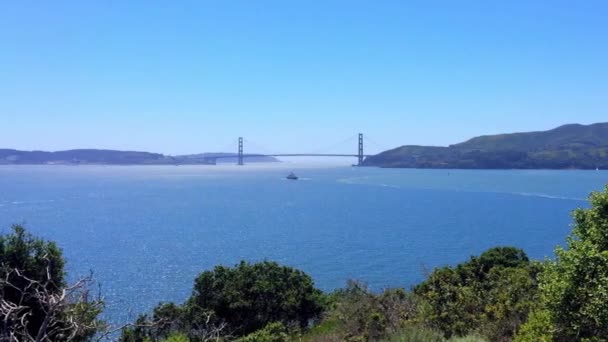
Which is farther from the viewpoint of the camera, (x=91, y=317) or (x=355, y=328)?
(x=355, y=328)

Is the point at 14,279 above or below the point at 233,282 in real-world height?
above

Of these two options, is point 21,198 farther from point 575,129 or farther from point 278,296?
point 575,129

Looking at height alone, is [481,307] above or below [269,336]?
above

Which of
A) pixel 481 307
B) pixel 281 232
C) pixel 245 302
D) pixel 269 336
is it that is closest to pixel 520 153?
pixel 281 232

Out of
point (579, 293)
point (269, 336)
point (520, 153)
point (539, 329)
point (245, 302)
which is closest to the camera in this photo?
point (579, 293)

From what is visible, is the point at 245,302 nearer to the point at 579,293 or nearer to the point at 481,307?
the point at 481,307

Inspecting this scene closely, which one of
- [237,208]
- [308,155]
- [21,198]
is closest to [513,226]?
[237,208]
